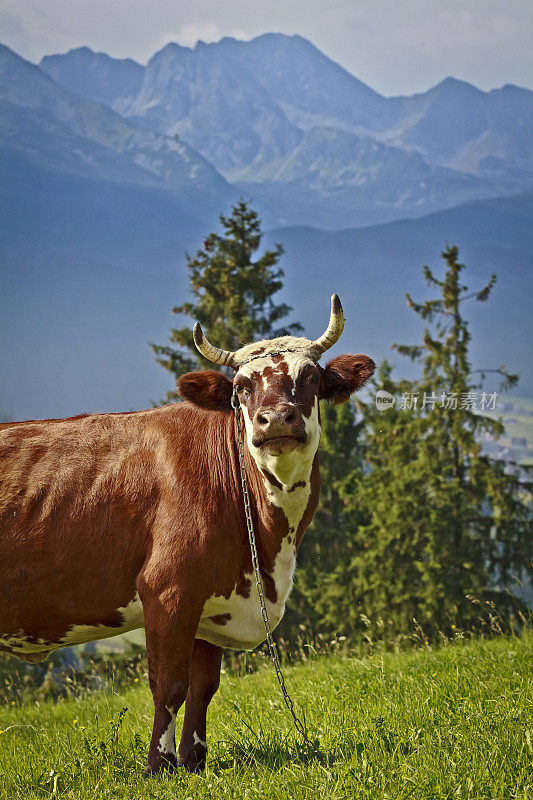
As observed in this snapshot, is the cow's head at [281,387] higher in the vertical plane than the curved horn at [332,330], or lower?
lower

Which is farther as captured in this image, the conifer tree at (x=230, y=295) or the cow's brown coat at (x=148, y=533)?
the conifer tree at (x=230, y=295)

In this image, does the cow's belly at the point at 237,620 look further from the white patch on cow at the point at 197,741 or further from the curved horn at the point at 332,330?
the curved horn at the point at 332,330

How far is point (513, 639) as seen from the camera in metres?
7.89

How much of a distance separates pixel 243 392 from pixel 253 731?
7.47 ft

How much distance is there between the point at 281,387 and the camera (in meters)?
5.20

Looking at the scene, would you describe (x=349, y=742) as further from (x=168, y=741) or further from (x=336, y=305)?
(x=336, y=305)

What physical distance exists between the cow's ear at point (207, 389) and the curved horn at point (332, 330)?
679 mm

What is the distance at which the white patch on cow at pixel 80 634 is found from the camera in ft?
17.7

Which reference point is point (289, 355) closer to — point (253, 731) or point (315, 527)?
point (253, 731)

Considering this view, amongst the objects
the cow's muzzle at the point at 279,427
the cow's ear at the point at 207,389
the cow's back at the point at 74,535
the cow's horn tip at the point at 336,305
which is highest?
the cow's horn tip at the point at 336,305

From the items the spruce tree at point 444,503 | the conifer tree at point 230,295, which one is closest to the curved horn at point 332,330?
the conifer tree at point 230,295

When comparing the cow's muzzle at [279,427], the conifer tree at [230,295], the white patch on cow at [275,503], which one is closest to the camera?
the cow's muzzle at [279,427]

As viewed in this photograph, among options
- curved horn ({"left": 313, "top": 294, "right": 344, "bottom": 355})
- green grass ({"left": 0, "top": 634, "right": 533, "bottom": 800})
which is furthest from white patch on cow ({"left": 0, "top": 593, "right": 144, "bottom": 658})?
curved horn ({"left": 313, "top": 294, "right": 344, "bottom": 355})

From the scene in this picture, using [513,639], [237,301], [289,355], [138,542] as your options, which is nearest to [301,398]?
[289,355]
